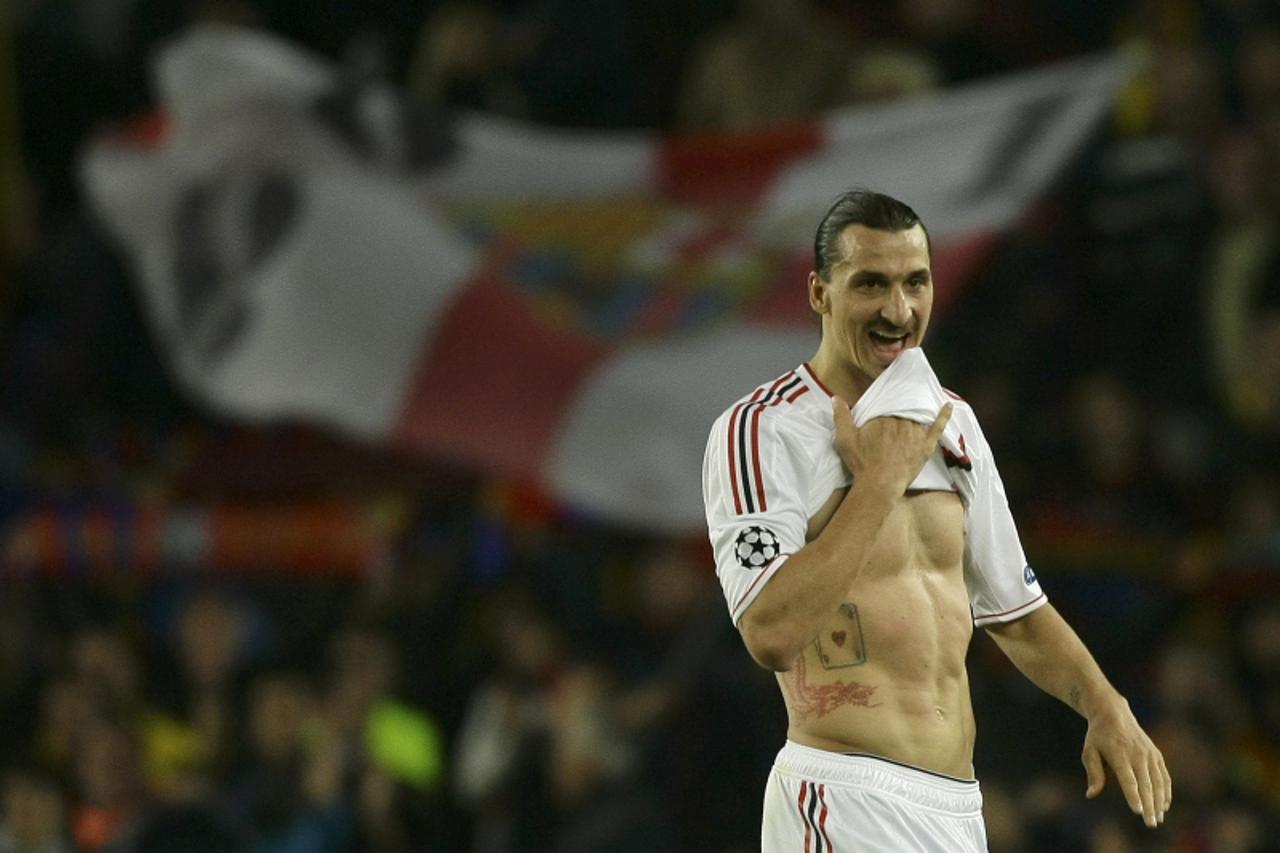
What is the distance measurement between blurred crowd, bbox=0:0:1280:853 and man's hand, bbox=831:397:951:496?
10.3ft

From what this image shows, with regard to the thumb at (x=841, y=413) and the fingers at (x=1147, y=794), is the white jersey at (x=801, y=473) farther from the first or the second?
the fingers at (x=1147, y=794)

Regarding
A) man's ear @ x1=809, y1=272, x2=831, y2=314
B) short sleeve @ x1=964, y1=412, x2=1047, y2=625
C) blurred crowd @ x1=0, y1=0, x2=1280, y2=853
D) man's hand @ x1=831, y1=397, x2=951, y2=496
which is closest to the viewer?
man's hand @ x1=831, y1=397, x2=951, y2=496

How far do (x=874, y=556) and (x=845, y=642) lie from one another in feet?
0.51

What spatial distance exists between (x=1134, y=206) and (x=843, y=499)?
18.7 feet

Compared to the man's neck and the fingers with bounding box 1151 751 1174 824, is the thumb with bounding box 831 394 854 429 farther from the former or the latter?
the fingers with bounding box 1151 751 1174 824

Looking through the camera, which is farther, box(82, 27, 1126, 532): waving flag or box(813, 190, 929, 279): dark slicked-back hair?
box(82, 27, 1126, 532): waving flag

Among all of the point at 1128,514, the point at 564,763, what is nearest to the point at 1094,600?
the point at 1128,514

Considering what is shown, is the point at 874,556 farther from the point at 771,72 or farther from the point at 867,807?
the point at 771,72

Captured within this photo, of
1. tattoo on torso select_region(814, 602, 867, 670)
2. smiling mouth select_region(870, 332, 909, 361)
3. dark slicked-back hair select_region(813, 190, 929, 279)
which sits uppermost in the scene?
dark slicked-back hair select_region(813, 190, 929, 279)

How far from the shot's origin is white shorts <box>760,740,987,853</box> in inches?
168

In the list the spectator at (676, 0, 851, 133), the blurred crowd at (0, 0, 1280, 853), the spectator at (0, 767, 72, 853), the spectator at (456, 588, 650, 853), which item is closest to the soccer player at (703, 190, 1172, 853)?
the blurred crowd at (0, 0, 1280, 853)

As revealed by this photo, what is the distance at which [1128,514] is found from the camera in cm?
844

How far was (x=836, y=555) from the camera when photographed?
158 inches

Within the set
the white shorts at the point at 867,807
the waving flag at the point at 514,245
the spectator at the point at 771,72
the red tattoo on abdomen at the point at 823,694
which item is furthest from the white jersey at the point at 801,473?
the spectator at the point at 771,72
